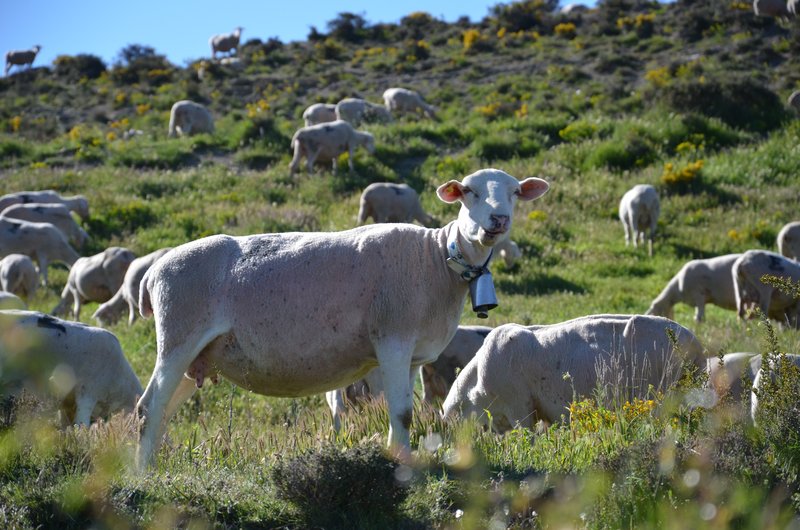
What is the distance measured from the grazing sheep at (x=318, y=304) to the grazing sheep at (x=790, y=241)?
1324 centimetres

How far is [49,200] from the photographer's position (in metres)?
23.8

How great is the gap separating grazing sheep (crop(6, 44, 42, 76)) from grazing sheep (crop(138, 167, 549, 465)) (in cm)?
5308

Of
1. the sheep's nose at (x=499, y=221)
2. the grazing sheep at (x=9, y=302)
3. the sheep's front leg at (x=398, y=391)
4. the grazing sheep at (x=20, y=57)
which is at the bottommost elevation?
the grazing sheep at (x=9, y=302)

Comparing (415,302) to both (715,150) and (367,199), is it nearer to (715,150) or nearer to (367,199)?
(367,199)

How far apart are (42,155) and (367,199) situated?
14140 millimetres

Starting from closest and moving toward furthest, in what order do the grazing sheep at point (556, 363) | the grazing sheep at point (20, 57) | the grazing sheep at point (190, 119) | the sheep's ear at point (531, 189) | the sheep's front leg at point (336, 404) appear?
the sheep's ear at point (531, 189) → the grazing sheep at point (556, 363) → the sheep's front leg at point (336, 404) → the grazing sheep at point (190, 119) → the grazing sheep at point (20, 57)

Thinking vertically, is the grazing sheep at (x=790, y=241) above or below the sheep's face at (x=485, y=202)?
below

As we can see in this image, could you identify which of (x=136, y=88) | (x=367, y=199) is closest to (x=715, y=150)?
(x=367, y=199)

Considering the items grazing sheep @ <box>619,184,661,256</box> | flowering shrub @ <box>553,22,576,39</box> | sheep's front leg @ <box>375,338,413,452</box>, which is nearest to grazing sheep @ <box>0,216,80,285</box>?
grazing sheep @ <box>619,184,661,256</box>

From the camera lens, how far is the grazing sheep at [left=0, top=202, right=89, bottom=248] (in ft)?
73.0

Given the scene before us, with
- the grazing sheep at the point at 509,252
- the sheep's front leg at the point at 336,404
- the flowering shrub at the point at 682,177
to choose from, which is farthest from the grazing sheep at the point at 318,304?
the flowering shrub at the point at 682,177

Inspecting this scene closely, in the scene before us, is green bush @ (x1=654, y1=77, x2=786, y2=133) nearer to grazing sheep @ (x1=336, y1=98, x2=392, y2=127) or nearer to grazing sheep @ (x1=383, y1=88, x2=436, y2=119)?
grazing sheep @ (x1=383, y1=88, x2=436, y2=119)

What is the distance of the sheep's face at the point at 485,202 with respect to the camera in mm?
6543

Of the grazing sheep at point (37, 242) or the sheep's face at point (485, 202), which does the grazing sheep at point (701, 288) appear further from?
the grazing sheep at point (37, 242)
